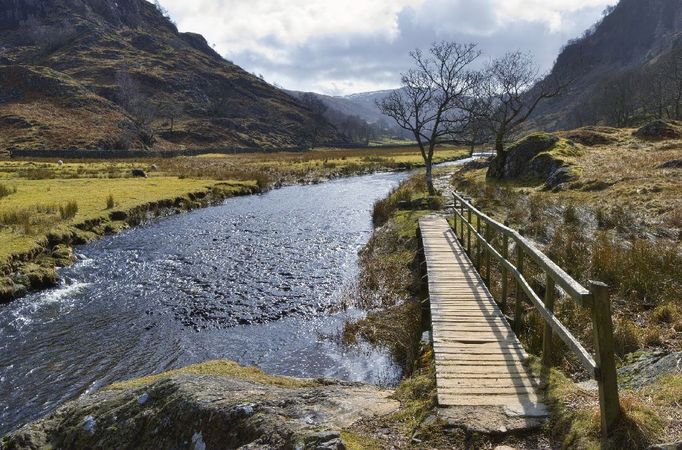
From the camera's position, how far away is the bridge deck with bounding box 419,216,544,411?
6160mm

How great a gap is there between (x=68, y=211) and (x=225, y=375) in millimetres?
21308

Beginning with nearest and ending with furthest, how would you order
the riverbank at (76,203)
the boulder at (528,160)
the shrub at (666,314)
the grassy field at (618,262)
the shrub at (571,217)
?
the grassy field at (618,262) → the shrub at (666,314) → the riverbank at (76,203) → the shrub at (571,217) → the boulder at (528,160)

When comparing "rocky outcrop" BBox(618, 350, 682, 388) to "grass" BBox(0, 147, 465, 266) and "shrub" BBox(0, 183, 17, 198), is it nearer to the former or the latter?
"grass" BBox(0, 147, 465, 266)

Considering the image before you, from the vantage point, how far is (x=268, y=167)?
61000 millimetres

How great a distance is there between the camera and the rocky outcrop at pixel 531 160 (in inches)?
1267

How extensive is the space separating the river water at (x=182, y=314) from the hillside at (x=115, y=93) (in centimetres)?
7981

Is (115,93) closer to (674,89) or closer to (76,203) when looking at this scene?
(76,203)

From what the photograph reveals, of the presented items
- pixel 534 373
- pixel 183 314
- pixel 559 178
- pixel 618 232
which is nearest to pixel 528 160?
pixel 559 178

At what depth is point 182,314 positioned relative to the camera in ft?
46.3

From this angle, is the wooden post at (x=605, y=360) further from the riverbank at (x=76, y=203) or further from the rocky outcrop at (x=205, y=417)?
the riverbank at (x=76, y=203)

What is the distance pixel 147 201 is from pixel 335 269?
17052mm

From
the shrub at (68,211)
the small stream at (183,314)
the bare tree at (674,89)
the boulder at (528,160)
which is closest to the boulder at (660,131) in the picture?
the boulder at (528,160)

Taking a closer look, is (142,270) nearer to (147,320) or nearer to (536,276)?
(147,320)

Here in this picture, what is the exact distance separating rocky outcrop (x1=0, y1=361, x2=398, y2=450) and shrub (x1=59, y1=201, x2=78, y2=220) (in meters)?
20.3
